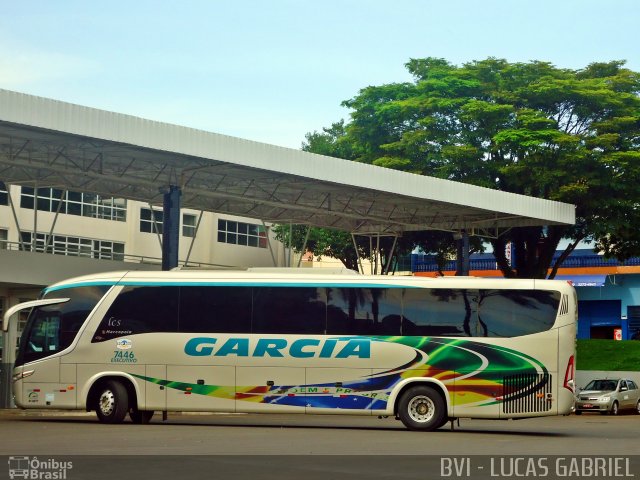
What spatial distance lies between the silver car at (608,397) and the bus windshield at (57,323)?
20118mm

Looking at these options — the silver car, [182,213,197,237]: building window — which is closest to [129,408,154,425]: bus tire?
the silver car

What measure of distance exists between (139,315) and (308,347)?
3.52m

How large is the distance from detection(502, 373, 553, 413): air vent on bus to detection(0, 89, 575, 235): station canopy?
1149cm

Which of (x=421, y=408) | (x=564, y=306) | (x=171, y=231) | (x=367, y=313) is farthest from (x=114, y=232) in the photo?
(x=564, y=306)

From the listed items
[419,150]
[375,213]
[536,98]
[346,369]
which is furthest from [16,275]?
[536,98]

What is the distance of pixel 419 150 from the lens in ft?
166

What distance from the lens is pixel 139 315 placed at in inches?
963

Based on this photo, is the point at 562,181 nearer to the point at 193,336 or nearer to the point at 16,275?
the point at 16,275

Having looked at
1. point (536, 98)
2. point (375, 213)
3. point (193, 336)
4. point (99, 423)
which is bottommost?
point (99, 423)

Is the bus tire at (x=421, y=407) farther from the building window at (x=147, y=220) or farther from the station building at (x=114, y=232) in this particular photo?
the building window at (x=147, y=220)

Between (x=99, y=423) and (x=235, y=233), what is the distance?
43804 mm

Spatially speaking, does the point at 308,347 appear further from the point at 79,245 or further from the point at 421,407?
the point at 79,245

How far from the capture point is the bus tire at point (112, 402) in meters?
24.3

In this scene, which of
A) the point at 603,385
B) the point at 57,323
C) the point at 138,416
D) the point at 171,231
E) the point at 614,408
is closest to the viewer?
the point at 57,323
